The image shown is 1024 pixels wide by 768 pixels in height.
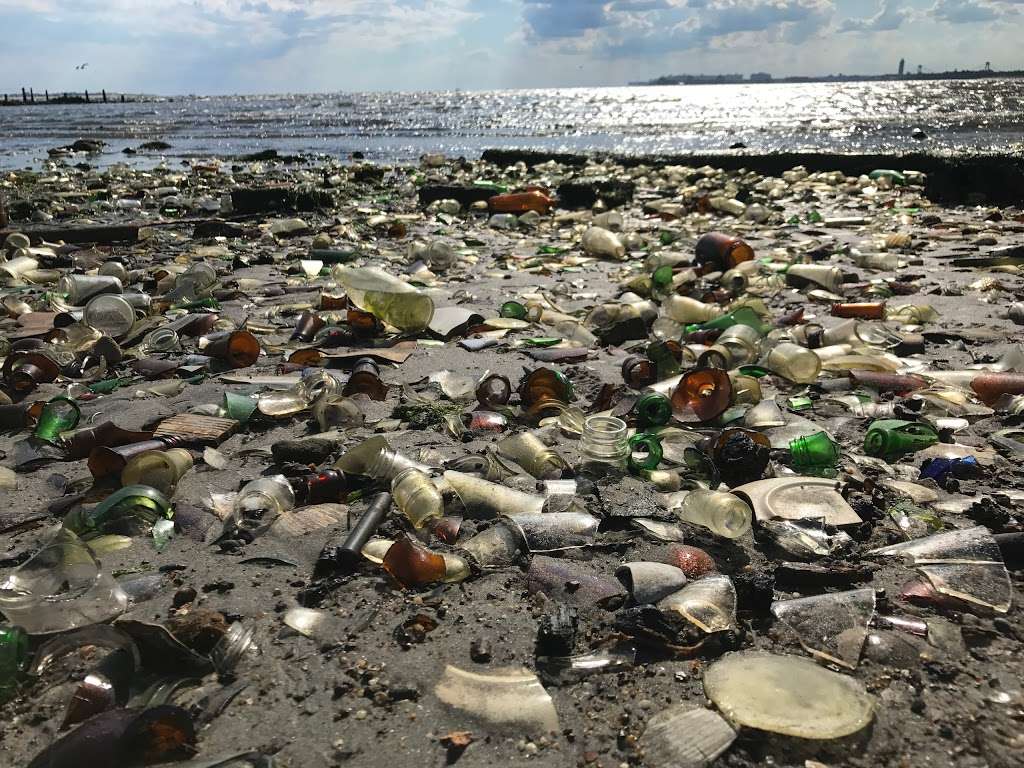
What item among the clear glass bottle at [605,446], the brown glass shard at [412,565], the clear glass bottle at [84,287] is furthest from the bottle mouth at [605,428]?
the clear glass bottle at [84,287]

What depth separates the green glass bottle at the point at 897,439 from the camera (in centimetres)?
218

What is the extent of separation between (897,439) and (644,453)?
2.37ft

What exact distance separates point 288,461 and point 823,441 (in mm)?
1520

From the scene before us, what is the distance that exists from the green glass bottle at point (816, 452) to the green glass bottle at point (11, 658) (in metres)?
1.85

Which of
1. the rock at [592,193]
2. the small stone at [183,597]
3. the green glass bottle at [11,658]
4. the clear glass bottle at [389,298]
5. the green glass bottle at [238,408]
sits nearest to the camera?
the green glass bottle at [11,658]

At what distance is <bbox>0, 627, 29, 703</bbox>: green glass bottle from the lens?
50.9 inches

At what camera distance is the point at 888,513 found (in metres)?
1.84

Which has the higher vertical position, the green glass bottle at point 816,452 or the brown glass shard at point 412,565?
the green glass bottle at point 816,452

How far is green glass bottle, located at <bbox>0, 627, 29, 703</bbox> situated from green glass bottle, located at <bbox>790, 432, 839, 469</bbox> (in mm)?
1849

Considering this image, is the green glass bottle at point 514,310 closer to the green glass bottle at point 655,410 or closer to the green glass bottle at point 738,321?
the green glass bottle at point 738,321

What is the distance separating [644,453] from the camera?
2209 millimetres

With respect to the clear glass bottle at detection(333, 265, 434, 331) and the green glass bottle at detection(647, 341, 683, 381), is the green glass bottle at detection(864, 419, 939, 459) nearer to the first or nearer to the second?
the green glass bottle at detection(647, 341, 683, 381)

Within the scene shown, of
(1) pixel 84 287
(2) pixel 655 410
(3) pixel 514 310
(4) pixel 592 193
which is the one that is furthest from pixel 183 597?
(4) pixel 592 193

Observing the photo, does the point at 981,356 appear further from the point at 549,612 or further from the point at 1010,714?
the point at 549,612
